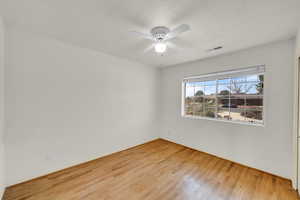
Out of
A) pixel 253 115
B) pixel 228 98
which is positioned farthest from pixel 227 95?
pixel 253 115

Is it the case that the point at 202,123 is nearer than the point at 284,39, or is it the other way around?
the point at 284,39

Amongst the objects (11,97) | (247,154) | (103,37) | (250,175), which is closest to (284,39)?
(247,154)

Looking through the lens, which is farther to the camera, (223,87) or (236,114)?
(223,87)

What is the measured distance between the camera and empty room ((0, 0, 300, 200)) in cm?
160

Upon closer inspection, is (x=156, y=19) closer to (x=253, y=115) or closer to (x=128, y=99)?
(x=128, y=99)

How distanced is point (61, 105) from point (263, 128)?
3.74 meters

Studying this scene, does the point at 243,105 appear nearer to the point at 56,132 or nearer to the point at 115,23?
the point at 115,23

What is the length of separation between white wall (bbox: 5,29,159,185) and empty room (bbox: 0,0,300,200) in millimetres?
16

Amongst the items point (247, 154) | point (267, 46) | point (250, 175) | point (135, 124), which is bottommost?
point (250, 175)

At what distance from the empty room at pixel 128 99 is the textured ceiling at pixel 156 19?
0.02 m

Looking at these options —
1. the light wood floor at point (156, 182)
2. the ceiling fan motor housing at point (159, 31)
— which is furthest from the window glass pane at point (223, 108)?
the ceiling fan motor housing at point (159, 31)

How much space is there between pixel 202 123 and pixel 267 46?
78.1 inches

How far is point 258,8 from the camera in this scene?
1412 millimetres

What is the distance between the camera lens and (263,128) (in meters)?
2.30
